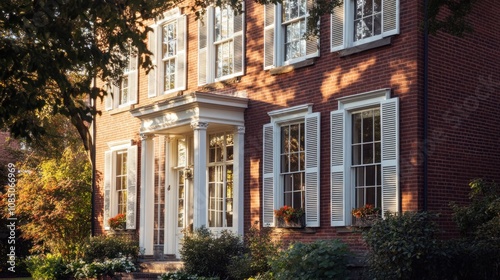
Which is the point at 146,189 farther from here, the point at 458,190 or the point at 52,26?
the point at 52,26

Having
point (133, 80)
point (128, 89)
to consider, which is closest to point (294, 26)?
point (133, 80)

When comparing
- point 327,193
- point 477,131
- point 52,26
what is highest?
point 52,26

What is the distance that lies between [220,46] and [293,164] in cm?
408

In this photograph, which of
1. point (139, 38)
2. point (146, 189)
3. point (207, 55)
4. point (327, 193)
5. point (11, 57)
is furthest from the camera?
point (146, 189)

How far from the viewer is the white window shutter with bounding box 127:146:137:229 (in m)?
22.1

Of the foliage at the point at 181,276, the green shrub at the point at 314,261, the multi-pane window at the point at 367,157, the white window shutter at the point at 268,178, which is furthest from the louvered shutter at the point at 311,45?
the foliage at the point at 181,276

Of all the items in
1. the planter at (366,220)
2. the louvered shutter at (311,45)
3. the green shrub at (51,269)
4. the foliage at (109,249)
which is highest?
the louvered shutter at (311,45)

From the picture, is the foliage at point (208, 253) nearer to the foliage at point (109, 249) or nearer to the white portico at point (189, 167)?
the white portico at point (189, 167)

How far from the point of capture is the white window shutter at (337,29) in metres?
15.8

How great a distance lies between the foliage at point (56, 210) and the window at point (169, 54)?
544cm

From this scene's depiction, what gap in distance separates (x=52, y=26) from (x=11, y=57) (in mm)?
660

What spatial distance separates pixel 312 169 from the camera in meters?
16.3

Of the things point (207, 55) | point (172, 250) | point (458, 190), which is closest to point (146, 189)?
point (172, 250)

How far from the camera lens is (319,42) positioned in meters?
16.5
